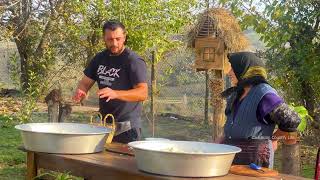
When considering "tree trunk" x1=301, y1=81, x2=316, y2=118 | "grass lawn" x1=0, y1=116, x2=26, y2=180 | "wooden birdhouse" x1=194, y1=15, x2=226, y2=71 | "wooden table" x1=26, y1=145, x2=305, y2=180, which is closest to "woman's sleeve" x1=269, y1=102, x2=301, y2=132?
"wooden table" x1=26, y1=145, x2=305, y2=180

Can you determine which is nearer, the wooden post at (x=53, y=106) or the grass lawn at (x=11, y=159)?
the grass lawn at (x=11, y=159)

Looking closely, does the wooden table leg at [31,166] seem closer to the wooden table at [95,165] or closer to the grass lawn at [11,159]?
the wooden table at [95,165]

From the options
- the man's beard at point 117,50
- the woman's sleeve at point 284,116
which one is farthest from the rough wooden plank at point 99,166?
the man's beard at point 117,50

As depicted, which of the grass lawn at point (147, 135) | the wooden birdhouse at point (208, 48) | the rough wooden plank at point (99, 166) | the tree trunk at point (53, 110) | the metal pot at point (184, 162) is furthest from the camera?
the tree trunk at point (53, 110)

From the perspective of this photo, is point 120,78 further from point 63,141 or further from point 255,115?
point 255,115

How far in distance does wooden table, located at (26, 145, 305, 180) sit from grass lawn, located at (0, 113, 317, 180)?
2727 millimetres

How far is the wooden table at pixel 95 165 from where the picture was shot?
2.63 m

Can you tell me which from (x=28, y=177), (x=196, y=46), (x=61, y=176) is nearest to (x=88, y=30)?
(x=196, y=46)

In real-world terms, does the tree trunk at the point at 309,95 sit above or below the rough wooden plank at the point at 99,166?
above

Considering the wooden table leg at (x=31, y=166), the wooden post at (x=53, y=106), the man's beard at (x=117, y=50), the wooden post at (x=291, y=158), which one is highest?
the man's beard at (x=117, y=50)

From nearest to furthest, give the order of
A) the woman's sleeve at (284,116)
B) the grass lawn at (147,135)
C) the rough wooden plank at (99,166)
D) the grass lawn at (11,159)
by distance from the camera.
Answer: the rough wooden plank at (99,166)
the woman's sleeve at (284,116)
the grass lawn at (11,159)
the grass lawn at (147,135)

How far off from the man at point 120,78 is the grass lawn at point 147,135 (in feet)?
7.49

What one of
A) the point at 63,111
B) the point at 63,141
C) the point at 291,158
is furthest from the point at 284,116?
the point at 63,111

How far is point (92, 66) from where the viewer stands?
13.5 feet
